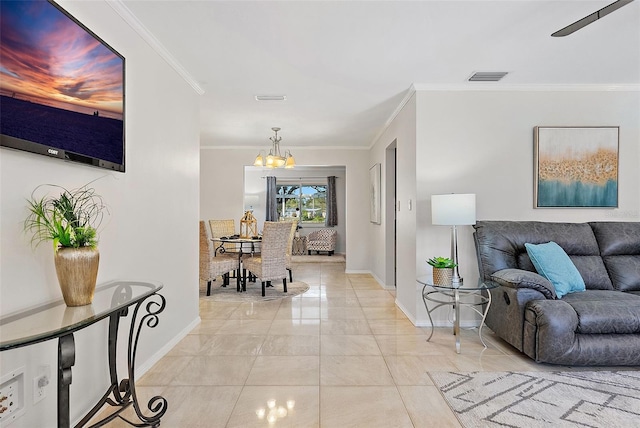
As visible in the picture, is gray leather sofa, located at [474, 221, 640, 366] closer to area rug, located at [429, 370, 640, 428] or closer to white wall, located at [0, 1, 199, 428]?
area rug, located at [429, 370, 640, 428]

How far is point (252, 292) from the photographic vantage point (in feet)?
17.8

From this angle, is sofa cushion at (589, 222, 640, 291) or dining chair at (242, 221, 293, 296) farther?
dining chair at (242, 221, 293, 296)

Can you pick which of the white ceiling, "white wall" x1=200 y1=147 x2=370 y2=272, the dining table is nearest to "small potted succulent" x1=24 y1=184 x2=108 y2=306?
the white ceiling

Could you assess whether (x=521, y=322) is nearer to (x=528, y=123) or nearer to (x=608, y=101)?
(x=528, y=123)

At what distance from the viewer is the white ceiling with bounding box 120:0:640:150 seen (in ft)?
7.93

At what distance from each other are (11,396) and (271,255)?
3.78 m

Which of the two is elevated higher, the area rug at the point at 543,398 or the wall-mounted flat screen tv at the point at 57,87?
the wall-mounted flat screen tv at the point at 57,87

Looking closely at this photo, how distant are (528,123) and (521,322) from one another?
83.8 inches

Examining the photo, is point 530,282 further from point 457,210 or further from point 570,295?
point 457,210

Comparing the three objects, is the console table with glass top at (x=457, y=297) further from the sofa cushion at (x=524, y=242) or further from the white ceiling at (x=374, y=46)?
the white ceiling at (x=374, y=46)

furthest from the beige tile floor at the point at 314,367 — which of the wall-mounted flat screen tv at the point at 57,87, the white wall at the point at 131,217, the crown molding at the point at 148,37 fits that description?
the crown molding at the point at 148,37

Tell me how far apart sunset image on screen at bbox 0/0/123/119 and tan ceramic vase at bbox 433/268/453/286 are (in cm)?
268

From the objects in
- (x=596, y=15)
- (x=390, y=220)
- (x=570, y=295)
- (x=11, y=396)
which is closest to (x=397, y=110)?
(x=390, y=220)

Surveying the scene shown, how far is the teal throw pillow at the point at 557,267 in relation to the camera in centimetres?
305
